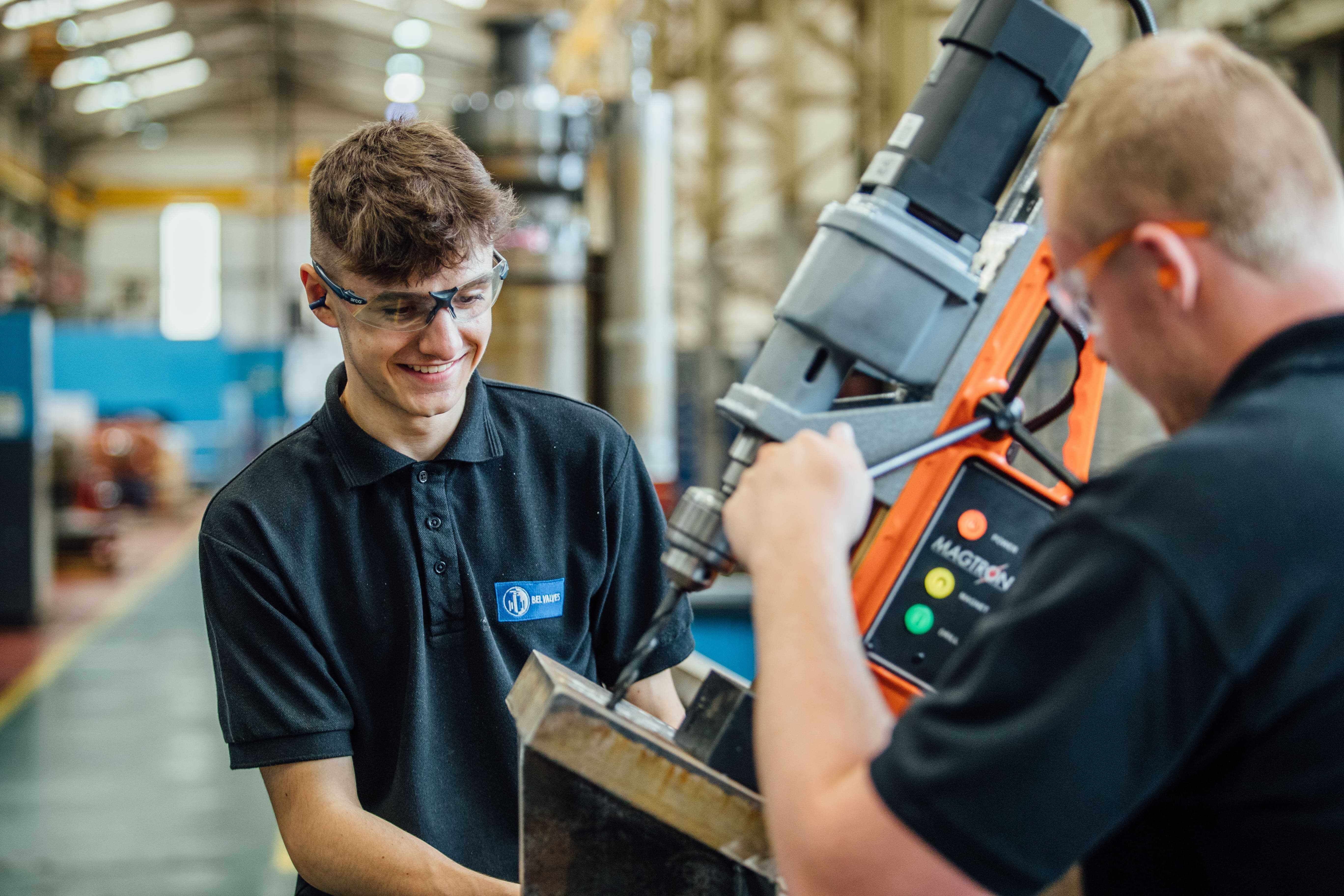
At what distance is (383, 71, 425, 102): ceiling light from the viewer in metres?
18.3

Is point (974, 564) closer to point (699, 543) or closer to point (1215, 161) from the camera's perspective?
point (699, 543)

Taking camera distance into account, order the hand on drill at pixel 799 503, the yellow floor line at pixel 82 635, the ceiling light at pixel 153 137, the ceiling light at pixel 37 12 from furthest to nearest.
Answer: the ceiling light at pixel 153 137, the ceiling light at pixel 37 12, the yellow floor line at pixel 82 635, the hand on drill at pixel 799 503

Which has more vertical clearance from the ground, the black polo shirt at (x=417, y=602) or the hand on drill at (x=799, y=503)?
the hand on drill at (x=799, y=503)

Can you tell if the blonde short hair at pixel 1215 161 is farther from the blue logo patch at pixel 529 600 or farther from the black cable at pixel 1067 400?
the blue logo patch at pixel 529 600

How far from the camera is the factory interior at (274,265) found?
4254mm

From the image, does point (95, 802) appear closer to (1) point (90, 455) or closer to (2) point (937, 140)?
(2) point (937, 140)

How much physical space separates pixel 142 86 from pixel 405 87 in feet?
12.6

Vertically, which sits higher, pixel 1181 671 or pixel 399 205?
pixel 1181 671

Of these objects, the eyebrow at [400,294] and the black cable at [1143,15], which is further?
the eyebrow at [400,294]

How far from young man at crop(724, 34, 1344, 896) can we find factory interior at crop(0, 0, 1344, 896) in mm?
356

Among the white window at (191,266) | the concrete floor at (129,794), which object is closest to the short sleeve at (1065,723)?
the concrete floor at (129,794)

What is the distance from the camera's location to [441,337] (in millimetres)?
1452

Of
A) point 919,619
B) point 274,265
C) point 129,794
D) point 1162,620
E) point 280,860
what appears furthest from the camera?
point 274,265

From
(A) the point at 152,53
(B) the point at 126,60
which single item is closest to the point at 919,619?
(B) the point at 126,60
